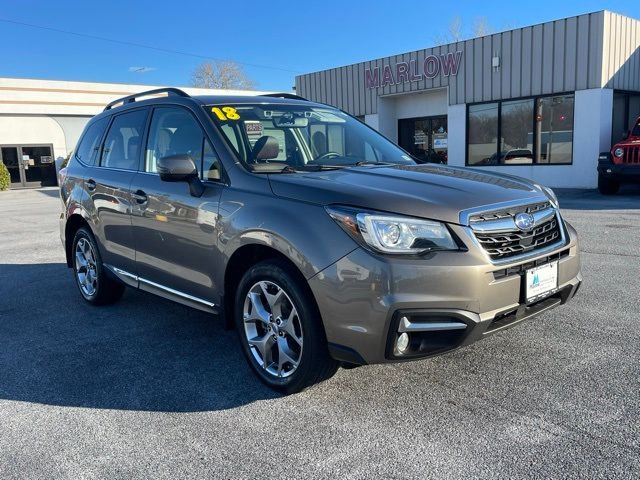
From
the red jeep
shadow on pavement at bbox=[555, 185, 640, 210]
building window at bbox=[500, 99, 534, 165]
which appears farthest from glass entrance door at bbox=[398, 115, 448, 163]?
the red jeep

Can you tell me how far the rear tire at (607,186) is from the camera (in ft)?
46.3

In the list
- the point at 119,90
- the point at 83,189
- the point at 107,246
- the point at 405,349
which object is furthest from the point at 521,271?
the point at 119,90

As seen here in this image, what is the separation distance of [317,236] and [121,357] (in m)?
2.04

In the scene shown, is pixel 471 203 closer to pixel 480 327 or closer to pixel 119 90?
pixel 480 327

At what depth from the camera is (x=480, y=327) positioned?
2926mm

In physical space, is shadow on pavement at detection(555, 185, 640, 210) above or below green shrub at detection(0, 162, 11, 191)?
below

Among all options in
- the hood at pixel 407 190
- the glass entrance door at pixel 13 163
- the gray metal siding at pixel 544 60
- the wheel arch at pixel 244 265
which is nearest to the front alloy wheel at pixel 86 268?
the wheel arch at pixel 244 265

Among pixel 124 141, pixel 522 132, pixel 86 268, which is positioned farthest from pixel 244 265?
pixel 522 132

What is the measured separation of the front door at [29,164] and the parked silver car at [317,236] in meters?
28.0

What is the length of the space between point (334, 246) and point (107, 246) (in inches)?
112

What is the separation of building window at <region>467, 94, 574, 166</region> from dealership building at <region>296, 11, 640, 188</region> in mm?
30

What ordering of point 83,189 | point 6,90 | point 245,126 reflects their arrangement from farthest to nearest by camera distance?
point 6,90, point 83,189, point 245,126

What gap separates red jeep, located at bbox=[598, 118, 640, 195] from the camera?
517 inches

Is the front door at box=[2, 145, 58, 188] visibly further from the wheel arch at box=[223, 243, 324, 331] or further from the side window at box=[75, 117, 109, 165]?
the wheel arch at box=[223, 243, 324, 331]
